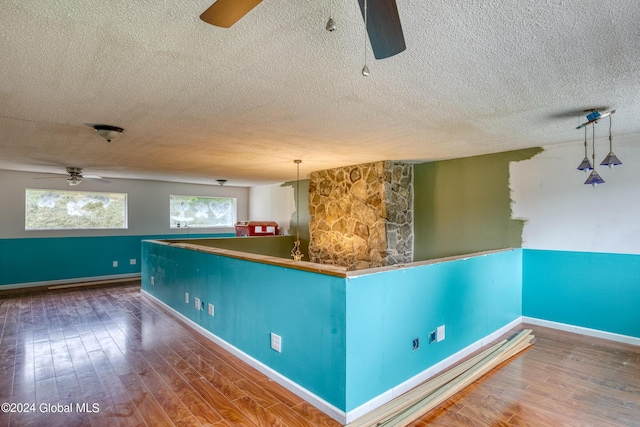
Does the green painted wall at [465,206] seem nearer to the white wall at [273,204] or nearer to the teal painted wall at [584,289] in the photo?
the teal painted wall at [584,289]

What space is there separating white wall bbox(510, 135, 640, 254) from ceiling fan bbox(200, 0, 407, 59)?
3406mm

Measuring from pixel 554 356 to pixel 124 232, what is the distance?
25.2 feet

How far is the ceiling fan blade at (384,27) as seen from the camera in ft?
3.35

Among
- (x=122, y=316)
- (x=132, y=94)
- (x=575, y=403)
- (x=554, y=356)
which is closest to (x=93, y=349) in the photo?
(x=122, y=316)

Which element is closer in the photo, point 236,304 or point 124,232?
point 236,304

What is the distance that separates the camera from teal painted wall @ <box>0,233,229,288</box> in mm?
6004

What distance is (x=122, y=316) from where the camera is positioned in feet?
14.0

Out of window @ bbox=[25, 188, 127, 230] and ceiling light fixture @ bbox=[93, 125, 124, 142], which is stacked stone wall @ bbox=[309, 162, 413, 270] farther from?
window @ bbox=[25, 188, 127, 230]

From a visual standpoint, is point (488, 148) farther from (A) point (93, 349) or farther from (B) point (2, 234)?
(B) point (2, 234)

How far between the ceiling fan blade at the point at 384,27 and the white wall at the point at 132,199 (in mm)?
7342

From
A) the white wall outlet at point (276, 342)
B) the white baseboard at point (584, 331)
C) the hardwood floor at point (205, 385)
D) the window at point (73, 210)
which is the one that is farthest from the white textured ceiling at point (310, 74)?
the window at point (73, 210)

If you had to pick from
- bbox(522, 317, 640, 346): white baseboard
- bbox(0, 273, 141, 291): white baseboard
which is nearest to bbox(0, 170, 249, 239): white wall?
bbox(0, 273, 141, 291): white baseboard

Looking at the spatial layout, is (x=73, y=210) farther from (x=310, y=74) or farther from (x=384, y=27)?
(x=384, y=27)

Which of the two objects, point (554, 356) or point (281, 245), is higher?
point (281, 245)
